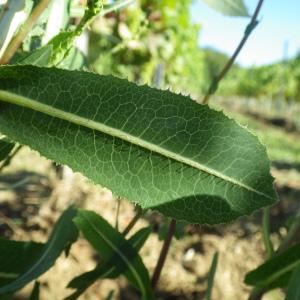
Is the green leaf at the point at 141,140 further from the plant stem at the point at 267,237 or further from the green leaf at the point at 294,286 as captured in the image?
the plant stem at the point at 267,237

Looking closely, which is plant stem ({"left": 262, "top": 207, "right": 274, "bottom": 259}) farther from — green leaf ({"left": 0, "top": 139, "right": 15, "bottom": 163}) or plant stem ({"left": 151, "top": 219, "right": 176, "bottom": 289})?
green leaf ({"left": 0, "top": 139, "right": 15, "bottom": 163})

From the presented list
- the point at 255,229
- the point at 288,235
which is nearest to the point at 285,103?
the point at 255,229

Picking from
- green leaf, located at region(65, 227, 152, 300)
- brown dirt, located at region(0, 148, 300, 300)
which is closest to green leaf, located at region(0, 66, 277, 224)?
green leaf, located at region(65, 227, 152, 300)

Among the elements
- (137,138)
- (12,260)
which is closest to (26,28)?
(137,138)

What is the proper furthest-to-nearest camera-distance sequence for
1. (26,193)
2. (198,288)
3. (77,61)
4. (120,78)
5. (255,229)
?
(26,193), (255,229), (198,288), (77,61), (120,78)

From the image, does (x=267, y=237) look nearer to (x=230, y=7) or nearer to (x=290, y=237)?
(x=290, y=237)

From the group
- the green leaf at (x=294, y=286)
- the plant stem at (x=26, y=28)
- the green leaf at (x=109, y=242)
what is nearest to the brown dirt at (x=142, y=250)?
the green leaf at (x=109, y=242)

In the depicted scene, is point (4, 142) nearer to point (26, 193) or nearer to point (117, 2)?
point (117, 2)
